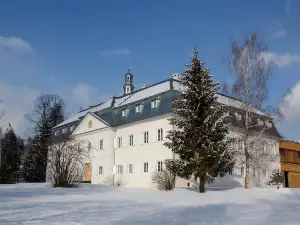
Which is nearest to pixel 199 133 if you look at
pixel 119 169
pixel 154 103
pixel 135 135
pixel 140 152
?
pixel 154 103

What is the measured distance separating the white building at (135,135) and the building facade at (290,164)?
217 cm

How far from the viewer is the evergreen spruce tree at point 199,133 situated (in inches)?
786

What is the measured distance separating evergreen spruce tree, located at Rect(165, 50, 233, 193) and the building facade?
21.7m

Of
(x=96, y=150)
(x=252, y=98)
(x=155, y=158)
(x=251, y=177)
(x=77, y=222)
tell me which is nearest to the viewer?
(x=77, y=222)

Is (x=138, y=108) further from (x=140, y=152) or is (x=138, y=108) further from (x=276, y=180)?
(x=276, y=180)

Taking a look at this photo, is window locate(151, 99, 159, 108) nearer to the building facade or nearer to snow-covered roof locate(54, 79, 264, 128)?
snow-covered roof locate(54, 79, 264, 128)

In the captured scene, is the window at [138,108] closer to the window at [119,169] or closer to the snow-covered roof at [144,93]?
the snow-covered roof at [144,93]

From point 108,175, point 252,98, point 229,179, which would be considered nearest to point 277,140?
point 229,179

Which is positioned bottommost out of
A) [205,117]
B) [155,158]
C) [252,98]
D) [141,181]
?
[141,181]

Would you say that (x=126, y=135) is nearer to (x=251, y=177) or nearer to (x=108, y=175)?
(x=108, y=175)

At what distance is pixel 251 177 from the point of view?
33375mm

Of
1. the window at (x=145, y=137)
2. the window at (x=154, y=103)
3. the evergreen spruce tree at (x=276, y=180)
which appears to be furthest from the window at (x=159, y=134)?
the evergreen spruce tree at (x=276, y=180)

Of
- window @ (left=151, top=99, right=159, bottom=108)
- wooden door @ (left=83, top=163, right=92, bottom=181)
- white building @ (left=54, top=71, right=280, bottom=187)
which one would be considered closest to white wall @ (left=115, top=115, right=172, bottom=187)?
white building @ (left=54, top=71, right=280, bottom=187)

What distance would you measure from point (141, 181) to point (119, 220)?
2296 cm
